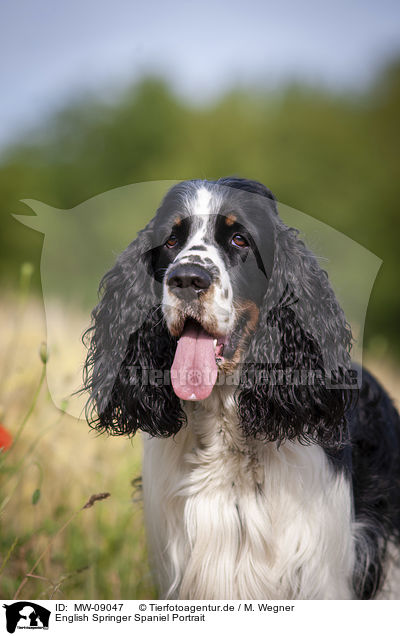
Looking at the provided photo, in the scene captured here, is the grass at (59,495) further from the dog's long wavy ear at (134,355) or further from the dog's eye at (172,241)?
the dog's eye at (172,241)

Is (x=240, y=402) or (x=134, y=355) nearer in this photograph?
(x=240, y=402)

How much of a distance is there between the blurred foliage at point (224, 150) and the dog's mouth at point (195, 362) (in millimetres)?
757

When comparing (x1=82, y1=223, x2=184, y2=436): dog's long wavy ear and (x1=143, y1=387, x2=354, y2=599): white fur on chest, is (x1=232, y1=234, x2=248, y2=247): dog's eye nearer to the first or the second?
(x1=82, y1=223, x2=184, y2=436): dog's long wavy ear

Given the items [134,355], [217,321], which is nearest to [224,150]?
[134,355]

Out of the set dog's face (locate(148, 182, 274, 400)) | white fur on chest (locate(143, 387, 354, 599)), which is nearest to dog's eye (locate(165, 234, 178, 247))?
dog's face (locate(148, 182, 274, 400))

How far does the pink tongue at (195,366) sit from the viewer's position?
2248 mm

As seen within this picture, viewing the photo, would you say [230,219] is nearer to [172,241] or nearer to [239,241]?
[239,241]

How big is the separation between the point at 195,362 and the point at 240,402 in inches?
14.3

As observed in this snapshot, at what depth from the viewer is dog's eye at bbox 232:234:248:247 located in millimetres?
2398

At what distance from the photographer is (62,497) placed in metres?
3.66

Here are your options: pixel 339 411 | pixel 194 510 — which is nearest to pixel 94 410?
pixel 194 510

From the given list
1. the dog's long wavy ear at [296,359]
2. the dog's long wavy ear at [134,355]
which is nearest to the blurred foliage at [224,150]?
the dog's long wavy ear at [134,355]

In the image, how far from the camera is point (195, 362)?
2262mm

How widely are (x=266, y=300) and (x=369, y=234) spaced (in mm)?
1337
